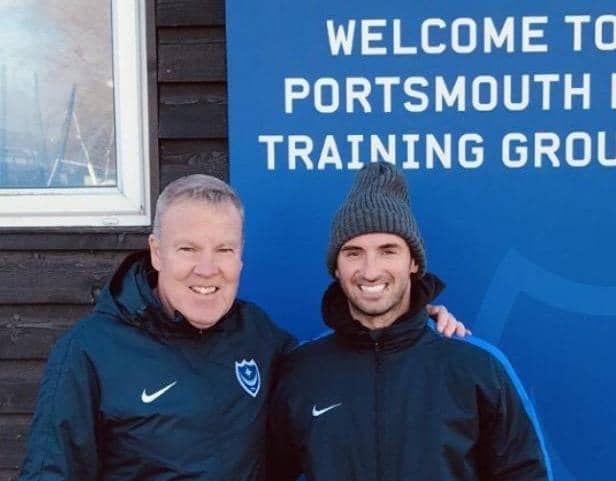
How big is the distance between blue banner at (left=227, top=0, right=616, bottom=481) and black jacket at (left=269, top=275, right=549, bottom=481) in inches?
21.7

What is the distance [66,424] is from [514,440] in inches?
36.9

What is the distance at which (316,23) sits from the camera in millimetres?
2297

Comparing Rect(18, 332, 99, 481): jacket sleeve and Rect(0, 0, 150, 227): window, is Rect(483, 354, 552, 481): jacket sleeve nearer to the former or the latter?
Rect(18, 332, 99, 481): jacket sleeve

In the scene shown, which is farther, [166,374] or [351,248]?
[351,248]

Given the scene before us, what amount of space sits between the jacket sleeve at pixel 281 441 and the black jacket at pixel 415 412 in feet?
0.13

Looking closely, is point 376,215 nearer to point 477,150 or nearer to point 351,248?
point 351,248

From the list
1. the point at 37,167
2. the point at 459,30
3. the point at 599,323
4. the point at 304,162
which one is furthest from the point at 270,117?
the point at 599,323

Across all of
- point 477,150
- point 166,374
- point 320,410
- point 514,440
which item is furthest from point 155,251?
point 477,150

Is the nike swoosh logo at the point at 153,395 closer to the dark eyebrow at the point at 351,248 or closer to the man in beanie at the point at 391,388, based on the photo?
the man in beanie at the point at 391,388

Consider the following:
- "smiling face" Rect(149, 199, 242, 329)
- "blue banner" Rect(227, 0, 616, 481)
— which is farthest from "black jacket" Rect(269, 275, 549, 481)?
"blue banner" Rect(227, 0, 616, 481)

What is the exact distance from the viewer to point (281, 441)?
188cm

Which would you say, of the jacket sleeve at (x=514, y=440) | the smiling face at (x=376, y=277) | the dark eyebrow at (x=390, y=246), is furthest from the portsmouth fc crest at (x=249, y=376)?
the jacket sleeve at (x=514, y=440)

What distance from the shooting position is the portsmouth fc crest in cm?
175

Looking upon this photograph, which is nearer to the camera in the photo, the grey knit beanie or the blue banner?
the grey knit beanie
